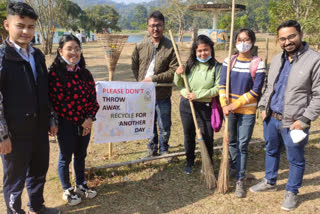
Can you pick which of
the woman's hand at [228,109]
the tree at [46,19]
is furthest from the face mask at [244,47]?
the tree at [46,19]

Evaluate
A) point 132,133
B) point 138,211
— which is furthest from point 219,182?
point 132,133

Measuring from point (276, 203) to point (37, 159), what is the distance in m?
2.78

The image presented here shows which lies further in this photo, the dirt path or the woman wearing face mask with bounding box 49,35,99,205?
the dirt path

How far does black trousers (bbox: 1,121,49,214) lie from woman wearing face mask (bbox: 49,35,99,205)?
24cm

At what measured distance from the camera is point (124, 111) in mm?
3834

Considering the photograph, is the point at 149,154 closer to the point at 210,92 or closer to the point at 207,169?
the point at 207,169

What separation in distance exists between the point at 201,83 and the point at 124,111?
49.0 inches

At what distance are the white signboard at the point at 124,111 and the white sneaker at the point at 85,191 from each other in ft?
2.38

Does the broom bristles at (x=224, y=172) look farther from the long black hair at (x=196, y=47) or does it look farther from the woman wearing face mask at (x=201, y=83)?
the long black hair at (x=196, y=47)

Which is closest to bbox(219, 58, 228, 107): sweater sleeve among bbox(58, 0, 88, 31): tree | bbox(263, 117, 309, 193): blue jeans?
bbox(263, 117, 309, 193): blue jeans

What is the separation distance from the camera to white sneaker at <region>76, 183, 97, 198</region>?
3207 mm

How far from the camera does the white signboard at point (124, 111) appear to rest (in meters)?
3.70

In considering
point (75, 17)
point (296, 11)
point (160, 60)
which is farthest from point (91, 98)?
point (75, 17)

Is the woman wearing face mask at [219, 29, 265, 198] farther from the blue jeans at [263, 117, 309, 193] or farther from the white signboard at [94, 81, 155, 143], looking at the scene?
the white signboard at [94, 81, 155, 143]
